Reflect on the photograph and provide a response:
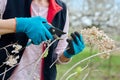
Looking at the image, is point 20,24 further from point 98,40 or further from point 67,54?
point 67,54

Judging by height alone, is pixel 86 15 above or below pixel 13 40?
below

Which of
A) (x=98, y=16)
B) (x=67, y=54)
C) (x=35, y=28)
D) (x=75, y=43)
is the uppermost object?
(x=35, y=28)

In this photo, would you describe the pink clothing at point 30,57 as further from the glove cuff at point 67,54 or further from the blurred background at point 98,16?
the blurred background at point 98,16

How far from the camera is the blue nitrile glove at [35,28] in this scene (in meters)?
2.27

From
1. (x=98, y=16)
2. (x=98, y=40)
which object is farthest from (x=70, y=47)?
(x=98, y=16)

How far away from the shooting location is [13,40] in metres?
2.51

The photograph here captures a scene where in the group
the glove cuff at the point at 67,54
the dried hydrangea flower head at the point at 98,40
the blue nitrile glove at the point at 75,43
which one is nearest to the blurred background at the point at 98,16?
the glove cuff at the point at 67,54

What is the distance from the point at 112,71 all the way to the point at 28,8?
20.0 ft

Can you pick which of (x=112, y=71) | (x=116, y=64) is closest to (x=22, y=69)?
(x=112, y=71)

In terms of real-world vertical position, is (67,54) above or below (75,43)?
below

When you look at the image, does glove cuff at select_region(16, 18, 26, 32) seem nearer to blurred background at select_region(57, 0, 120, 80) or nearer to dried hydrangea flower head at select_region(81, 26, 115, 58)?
dried hydrangea flower head at select_region(81, 26, 115, 58)

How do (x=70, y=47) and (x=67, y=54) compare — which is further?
(x=67, y=54)

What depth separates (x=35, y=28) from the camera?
2.27 metres

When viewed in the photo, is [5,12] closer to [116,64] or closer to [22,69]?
[22,69]
